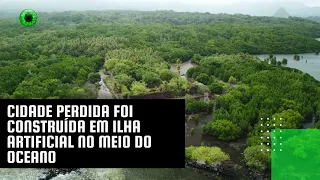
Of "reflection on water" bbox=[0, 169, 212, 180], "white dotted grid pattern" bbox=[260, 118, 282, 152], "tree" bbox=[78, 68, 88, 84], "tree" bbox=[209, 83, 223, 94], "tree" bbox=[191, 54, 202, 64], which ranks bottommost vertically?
"reflection on water" bbox=[0, 169, 212, 180]

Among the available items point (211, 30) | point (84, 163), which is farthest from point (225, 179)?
point (211, 30)

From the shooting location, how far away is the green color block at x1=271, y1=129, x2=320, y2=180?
1495 centimetres

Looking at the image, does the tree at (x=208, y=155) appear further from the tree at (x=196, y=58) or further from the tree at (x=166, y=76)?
the tree at (x=196, y=58)

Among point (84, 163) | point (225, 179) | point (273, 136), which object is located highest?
point (84, 163)

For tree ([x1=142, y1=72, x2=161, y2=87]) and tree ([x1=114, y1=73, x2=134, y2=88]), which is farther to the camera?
tree ([x1=142, y1=72, x2=161, y2=87])

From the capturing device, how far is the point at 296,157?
51.3 feet

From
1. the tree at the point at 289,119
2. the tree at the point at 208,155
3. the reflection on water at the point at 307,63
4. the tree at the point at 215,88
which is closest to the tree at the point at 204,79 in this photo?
the tree at the point at 215,88

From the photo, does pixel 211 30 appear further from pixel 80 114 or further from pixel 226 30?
pixel 80 114

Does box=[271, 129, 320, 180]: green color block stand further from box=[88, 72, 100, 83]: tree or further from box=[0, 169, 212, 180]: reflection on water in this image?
box=[88, 72, 100, 83]: tree

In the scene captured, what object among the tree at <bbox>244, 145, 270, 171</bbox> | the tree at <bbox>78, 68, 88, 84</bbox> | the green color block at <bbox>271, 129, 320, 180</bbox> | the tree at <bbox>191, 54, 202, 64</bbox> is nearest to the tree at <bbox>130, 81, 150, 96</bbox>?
the tree at <bbox>78, 68, 88, 84</bbox>

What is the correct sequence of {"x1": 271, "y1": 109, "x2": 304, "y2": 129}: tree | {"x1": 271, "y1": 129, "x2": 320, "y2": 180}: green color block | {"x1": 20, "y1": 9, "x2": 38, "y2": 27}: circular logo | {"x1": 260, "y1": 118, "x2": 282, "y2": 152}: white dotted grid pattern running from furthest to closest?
{"x1": 271, "y1": 109, "x2": 304, "y2": 129}: tree < {"x1": 260, "y1": 118, "x2": 282, "y2": 152}: white dotted grid pattern < {"x1": 271, "y1": 129, "x2": 320, "y2": 180}: green color block < {"x1": 20, "y1": 9, "x2": 38, "y2": 27}: circular logo

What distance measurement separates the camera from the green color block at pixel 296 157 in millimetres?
14953

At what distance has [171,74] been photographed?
29719 mm

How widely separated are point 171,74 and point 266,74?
8276 millimetres
